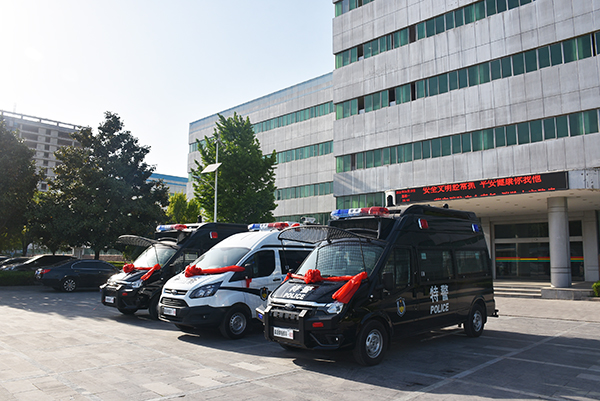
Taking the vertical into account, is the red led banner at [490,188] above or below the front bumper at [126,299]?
above

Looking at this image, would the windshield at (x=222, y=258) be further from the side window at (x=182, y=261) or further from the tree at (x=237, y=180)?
the tree at (x=237, y=180)

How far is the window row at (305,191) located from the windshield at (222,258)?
28365 mm

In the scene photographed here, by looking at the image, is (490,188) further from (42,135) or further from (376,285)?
(42,135)

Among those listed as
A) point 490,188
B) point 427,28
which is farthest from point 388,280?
point 427,28

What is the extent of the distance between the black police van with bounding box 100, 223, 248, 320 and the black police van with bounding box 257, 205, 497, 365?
391 centimetres

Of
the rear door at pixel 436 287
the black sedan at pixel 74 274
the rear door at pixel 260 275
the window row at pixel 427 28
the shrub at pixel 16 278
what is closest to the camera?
the rear door at pixel 436 287

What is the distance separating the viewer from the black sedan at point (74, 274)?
19.5m

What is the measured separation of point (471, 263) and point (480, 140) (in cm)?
1533

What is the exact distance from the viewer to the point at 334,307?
21.9 ft

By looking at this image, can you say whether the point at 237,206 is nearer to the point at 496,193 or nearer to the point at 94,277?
the point at 94,277

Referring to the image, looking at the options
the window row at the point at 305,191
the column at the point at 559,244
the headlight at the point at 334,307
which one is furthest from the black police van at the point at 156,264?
the window row at the point at 305,191

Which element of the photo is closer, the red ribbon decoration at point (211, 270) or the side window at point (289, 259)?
the red ribbon decoration at point (211, 270)

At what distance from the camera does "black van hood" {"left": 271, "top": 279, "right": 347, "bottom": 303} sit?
6.90m

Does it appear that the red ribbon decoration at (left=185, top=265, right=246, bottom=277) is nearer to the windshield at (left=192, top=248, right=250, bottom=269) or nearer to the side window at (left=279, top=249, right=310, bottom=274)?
the windshield at (left=192, top=248, right=250, bottom=269)
